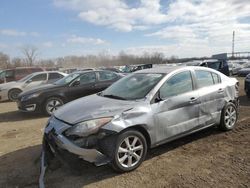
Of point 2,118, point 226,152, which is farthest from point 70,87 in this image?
point 226,152

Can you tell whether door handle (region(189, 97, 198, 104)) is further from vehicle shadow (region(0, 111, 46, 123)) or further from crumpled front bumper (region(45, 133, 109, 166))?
vehicle shadow (region(0, 111, 46, 123))

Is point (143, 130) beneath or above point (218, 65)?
beneath

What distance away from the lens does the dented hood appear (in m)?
4.26

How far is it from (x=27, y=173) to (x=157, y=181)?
212cm

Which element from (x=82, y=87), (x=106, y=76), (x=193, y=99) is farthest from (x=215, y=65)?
(x=193, y=99)

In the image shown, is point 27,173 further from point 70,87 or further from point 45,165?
point 70,87

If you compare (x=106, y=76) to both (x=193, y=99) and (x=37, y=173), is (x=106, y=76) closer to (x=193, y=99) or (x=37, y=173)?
(x=193, y=99)

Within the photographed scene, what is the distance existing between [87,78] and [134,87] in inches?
202

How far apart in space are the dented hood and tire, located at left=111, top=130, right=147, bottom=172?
42 centimetres

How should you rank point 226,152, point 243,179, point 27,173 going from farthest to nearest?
point 226,152 < point 27,173 < point 243,179

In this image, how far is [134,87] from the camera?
530cm

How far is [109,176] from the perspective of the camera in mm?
4215

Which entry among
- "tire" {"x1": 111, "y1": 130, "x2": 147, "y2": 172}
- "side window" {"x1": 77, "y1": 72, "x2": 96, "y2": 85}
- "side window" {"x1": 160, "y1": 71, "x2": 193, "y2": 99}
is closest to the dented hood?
"tire" {"x1": 111, "y1": 130, "x2": 147, "y2": 172}

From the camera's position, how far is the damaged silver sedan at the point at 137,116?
407cm
